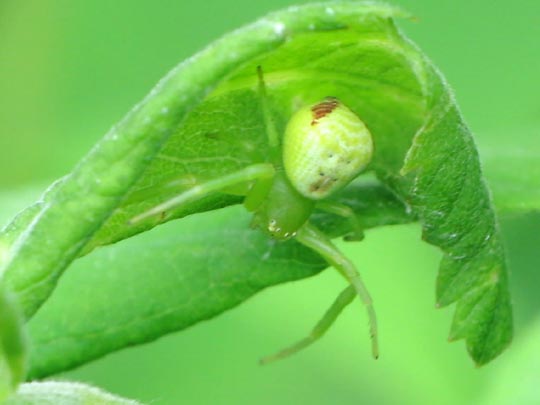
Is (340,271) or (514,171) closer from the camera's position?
(340,271)

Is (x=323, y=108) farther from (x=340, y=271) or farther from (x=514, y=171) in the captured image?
(x=514, y=171)

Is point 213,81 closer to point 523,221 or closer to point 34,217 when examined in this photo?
point 34,217

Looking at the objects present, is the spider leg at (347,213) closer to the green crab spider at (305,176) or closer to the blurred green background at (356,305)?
the green crab spider at (305,176)

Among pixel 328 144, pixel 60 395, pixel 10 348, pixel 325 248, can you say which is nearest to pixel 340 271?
pixel 325 248

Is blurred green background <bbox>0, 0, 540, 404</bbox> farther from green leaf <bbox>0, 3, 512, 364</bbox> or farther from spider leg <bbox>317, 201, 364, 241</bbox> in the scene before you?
green leaf <bbox>0, 3, 512, 364</bbox>

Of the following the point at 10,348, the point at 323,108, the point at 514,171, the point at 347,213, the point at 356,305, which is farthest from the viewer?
the point at 356,305

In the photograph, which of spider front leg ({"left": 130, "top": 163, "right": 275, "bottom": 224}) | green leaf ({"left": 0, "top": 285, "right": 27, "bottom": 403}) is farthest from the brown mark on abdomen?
green leaf ({"left": 0, "top": 285, "right": 27, "bottom": 403})

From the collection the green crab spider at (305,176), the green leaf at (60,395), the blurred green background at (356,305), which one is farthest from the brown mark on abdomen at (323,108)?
the blurred green background at (356,305)
